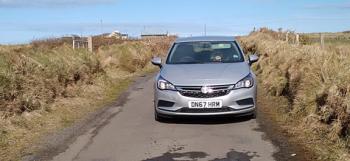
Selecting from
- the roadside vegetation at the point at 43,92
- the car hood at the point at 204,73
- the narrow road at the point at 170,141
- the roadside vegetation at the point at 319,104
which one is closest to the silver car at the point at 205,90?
the car hood at the point at 204,73

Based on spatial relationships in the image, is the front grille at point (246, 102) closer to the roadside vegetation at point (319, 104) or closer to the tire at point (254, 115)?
the tire at point (254, 115)

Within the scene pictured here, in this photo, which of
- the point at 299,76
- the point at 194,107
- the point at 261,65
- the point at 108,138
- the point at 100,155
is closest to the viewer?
the point at 100,155

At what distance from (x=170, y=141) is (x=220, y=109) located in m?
1.50

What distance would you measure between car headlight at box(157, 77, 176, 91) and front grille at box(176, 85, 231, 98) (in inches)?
9.4

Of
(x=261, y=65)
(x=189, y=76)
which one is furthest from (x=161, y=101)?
(x=261, y=65)

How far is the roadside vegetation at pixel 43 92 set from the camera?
9523mm

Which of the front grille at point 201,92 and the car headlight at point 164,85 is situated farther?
the car headlight at point 164,85

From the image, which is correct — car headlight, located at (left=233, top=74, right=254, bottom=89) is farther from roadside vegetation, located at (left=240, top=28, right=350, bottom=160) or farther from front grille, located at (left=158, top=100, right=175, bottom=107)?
front grille, located at (left=158, top=100, right=175, bottom=107)

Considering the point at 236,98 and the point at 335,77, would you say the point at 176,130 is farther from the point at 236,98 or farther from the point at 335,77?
the point at 335,77

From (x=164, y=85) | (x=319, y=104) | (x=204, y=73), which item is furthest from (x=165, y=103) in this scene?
(x=319, y=104)

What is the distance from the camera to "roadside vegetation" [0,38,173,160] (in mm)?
9523

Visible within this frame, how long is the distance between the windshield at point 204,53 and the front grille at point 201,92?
1.49 m

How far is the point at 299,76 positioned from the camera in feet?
40.1

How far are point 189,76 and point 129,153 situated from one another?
101 inches
